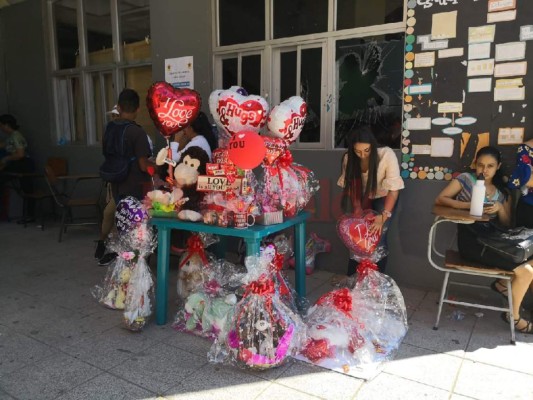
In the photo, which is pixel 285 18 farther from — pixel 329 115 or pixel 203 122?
pixel 203 122

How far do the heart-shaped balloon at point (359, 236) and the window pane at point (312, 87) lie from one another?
144 cm

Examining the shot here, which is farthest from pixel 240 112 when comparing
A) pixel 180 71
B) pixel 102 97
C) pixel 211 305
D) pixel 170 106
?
pixel 102 97

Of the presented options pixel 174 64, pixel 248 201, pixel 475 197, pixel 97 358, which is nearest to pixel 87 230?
pixel 174 64

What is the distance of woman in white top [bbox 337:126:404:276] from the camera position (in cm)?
307

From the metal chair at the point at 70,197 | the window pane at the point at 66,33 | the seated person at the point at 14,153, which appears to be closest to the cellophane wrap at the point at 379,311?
the metal chair at the point at 70,197

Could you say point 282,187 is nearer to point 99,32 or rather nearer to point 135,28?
point 135,28

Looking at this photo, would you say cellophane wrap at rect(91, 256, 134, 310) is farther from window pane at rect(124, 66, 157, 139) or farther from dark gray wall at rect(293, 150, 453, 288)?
window pane at rect(124, 66, 157, 139)

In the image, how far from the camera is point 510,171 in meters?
3.20

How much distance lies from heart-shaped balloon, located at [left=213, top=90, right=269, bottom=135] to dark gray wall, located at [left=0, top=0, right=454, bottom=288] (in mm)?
1458

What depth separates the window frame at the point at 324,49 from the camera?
3.79 meters

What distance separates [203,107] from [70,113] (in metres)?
3.07

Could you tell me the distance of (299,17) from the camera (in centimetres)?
412

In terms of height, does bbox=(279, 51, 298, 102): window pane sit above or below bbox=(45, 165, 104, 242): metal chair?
above

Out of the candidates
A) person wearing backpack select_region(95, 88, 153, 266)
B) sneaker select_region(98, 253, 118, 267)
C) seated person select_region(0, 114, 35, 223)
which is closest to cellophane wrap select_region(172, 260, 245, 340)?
person wearing backpack select_region(95, 88, 153, 266)
